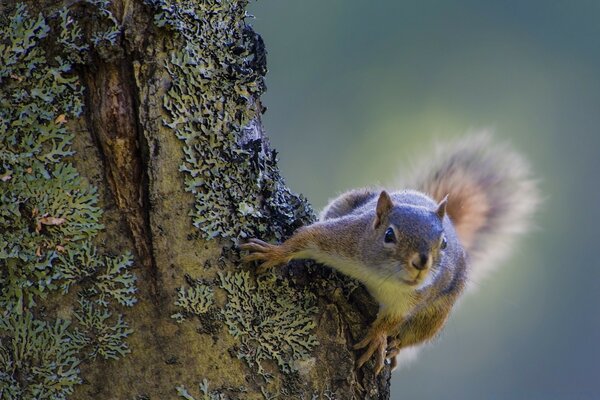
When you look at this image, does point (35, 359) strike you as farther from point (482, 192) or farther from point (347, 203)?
point (482, 192)

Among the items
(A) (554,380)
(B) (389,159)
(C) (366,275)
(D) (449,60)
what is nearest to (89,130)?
(C) (366,275)

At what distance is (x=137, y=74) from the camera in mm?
1786

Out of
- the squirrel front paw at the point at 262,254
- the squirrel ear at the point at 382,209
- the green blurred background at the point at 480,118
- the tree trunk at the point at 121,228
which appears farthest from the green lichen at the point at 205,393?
the green blurred background at the point at 480,118

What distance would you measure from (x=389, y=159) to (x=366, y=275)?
4635mm

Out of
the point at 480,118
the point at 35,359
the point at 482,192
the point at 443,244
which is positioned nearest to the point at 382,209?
the point at 443,244

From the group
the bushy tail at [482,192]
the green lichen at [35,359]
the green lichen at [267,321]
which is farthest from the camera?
the bushy tail at [482,192]

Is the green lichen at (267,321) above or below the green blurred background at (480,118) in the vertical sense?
below

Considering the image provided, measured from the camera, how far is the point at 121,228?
1.77m

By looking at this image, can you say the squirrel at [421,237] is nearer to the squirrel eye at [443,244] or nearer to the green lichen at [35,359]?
the squirrel eye at [443,244]

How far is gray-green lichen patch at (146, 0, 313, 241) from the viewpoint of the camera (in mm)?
1830

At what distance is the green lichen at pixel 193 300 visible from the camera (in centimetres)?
178

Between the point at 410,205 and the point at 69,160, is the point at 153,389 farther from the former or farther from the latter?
the point at 410,205

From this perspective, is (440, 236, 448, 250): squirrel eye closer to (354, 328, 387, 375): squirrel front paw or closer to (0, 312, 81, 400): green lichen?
(354, 328, 387, 375): squirrel front paw

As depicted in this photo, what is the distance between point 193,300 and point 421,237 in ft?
2.71
